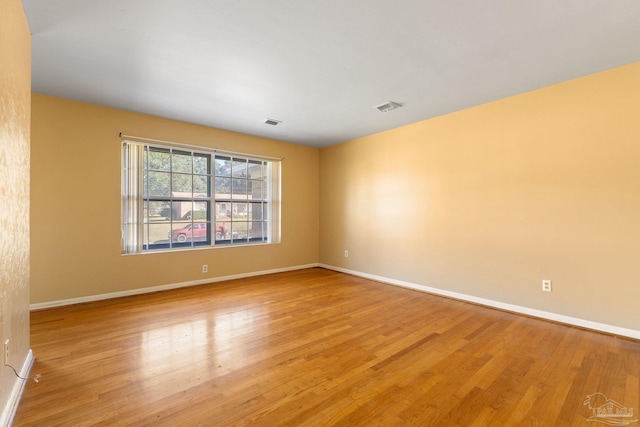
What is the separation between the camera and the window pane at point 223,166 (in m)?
4.65

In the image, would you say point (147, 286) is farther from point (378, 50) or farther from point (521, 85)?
point (521, 85)

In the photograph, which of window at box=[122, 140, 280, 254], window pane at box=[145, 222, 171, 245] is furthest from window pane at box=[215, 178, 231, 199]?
window pane at box=[145, 222, 171, 245]

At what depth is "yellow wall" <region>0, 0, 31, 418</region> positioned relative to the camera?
4.74 feet

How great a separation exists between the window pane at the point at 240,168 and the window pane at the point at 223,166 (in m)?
0.11

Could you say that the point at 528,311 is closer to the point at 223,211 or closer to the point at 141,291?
the point at 223,211

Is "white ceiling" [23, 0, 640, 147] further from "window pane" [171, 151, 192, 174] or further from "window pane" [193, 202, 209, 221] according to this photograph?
"window pane" [193, 202, 209, 221]

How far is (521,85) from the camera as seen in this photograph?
2961mm

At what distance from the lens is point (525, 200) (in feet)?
10.4

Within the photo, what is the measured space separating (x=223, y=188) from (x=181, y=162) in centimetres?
76

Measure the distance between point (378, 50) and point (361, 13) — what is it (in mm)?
487

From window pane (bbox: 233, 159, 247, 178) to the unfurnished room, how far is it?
94mm

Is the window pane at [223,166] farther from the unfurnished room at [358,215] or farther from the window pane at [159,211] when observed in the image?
the window pane at [159,211]

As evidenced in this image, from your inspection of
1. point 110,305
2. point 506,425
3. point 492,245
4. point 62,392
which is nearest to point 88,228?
point 110,305

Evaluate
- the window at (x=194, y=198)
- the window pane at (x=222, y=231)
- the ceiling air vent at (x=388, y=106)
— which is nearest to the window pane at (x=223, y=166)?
the window at (x=194, y=198)
